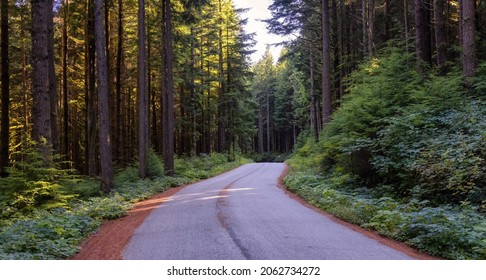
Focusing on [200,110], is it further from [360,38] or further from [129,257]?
[129,257]

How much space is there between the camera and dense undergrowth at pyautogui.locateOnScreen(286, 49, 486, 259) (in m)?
7.43

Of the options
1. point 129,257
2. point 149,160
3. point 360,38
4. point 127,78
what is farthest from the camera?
point 127,78

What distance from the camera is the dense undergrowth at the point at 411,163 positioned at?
743 cm

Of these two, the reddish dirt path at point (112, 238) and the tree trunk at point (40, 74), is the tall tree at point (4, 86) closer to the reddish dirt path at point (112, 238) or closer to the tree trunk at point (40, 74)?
the tree trunk at point (40, 74)

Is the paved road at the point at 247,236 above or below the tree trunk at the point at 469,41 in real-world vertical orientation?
below

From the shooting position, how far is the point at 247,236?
7590mm

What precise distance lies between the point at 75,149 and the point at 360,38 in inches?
1075

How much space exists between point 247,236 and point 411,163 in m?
5.89

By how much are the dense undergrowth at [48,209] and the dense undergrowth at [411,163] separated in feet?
21.3

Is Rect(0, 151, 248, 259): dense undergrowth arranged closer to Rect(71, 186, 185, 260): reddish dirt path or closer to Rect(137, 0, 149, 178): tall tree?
Rect(71, 186, 185, 260): reddish dirt path

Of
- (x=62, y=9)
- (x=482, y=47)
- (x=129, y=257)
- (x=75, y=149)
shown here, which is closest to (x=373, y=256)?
(x=129, y=257)

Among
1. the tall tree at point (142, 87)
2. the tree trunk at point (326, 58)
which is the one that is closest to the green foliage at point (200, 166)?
the tall tree at point (142, 87)

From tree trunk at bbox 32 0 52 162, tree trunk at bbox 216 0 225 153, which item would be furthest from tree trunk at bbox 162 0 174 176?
tree trunk at bbox 216 0 225 153

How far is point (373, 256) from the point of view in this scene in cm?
614
